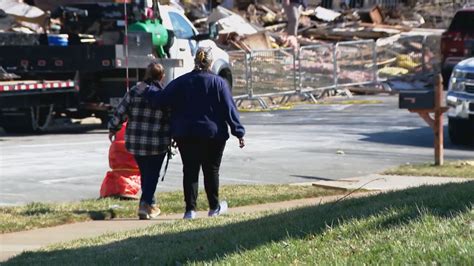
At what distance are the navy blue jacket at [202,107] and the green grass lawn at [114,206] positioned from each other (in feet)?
4.72

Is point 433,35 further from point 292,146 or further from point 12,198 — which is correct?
point 12,198

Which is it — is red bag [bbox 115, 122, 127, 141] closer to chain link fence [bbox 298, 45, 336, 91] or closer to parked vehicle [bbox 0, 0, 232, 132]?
parked vehicle [bbox 0, 0, 232, 132]

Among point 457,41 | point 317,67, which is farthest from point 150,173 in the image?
point 457,41

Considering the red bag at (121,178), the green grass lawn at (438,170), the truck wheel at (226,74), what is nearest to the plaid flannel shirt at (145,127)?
the red bag at (121,178)

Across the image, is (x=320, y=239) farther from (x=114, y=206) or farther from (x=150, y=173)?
(x=114, y=206)

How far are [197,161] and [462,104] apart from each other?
27.4ft

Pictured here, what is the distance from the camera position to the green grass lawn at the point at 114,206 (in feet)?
A: 36.0

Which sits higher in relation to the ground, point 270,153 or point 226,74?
point 226,74

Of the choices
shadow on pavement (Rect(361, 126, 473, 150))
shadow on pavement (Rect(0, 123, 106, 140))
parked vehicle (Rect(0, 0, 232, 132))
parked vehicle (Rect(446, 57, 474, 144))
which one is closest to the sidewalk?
parked vehicle (Rect(446, 57, 474, 144))

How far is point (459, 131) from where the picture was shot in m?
18.6

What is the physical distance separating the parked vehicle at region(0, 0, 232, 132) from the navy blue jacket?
30.9 feet

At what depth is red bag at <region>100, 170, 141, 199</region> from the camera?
12.4 meters

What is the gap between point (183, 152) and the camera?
35.3 ft

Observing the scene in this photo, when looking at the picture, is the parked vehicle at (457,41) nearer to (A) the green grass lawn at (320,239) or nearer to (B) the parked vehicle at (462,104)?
(B) the parked vehicle at (462,104)
